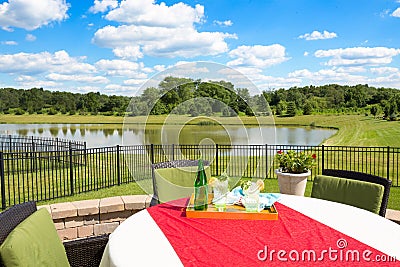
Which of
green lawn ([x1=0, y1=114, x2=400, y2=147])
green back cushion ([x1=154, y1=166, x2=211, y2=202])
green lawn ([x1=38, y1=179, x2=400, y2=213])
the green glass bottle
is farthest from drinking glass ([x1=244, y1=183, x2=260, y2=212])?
green lawn ([x1=0, y1=114, x2=400, y2=147])

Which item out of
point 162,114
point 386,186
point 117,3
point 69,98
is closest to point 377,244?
point 386,186

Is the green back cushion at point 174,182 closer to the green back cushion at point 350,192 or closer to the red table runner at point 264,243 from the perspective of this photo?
the red table runner at point 264,243

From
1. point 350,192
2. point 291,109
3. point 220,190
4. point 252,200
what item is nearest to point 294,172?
point 350,192

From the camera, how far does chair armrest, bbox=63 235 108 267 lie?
240 centimetres

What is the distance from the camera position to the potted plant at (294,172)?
5891 millimetres

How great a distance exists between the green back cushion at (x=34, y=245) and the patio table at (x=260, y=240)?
0.32 meters

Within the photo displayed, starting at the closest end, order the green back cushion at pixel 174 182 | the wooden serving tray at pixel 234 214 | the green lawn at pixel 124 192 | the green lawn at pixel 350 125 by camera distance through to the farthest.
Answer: the wooden serving tray at pixel 234 214, the green back cushion at pixel 174 182, the green lawn at pixel 124 192, the green lawn at pixel 350 125

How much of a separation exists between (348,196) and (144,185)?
2.01m

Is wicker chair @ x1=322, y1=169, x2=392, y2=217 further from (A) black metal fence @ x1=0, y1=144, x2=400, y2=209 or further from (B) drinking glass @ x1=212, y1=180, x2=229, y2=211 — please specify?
(B) drinking glass @ x1=212, y1=180, x2=229, y2=211

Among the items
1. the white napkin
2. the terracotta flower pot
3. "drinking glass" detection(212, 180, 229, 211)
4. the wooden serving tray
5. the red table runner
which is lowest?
the terracotta flower pot

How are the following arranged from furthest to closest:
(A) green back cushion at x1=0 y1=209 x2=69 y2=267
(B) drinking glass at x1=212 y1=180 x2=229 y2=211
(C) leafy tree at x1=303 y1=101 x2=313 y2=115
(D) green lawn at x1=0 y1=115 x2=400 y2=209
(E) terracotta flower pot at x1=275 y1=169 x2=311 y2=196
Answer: (D) green lawn at x1=0 y1=115 x2=400 y2=209, (C) leafy tree at x1=303 y1=101 x2=313 y2=115, (E) terracotta flower pot at x1=275 y1=169 x2=311 y2=196, (B) drinking glass at x1=212 y1=180 x2=229 y2=211, (A) green back cushion at x1=0 y1=209 x2=69 y2=267

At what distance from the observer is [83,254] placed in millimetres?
2434

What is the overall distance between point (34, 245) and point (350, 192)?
101 inches

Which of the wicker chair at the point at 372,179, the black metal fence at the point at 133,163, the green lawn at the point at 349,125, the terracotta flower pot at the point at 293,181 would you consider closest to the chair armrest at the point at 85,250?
the black metal fence at the point at 133,163
